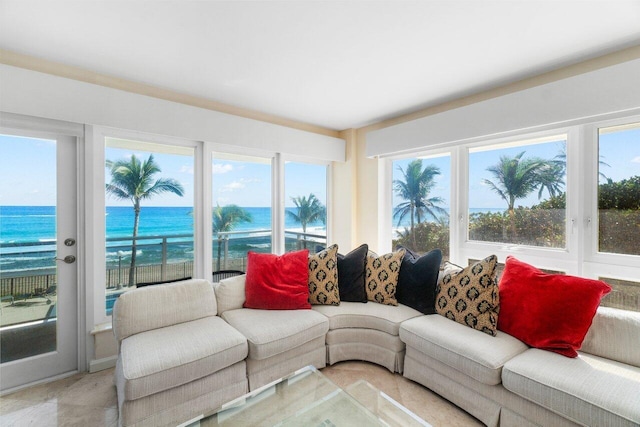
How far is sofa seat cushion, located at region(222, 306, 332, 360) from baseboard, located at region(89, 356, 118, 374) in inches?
39.0

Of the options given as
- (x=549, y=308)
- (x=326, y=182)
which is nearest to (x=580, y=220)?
(x=549, y=308)

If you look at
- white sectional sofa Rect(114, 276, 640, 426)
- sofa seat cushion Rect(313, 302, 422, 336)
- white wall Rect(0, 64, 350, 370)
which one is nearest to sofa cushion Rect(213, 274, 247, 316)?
white sectional sofa Rect(114, 276, 640, 426)

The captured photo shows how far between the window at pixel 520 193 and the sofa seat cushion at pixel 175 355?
7.99ft

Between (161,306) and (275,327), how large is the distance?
32.8 inches

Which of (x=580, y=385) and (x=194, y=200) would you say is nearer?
(x=580, y=385)

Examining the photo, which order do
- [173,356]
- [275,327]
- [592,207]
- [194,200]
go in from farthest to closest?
1. [194,200]
2. [592,207]
3. [275,327]
4. [173,356]

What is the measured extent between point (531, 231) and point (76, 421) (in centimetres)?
357

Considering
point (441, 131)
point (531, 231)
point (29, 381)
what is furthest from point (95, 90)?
point (531, 231)

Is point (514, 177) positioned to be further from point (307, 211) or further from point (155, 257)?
point (155, 257)

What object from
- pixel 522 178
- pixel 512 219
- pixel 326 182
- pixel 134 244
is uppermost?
pixel 326 182

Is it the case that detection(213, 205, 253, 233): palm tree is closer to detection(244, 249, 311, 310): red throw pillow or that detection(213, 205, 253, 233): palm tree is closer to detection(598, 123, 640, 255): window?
detection(244, 249, 311, 310): red throw pillow

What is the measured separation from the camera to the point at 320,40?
5.99 ft

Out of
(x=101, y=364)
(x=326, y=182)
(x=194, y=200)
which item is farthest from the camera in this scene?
(x=326, y=182)

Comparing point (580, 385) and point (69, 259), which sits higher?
point (69, 259)
